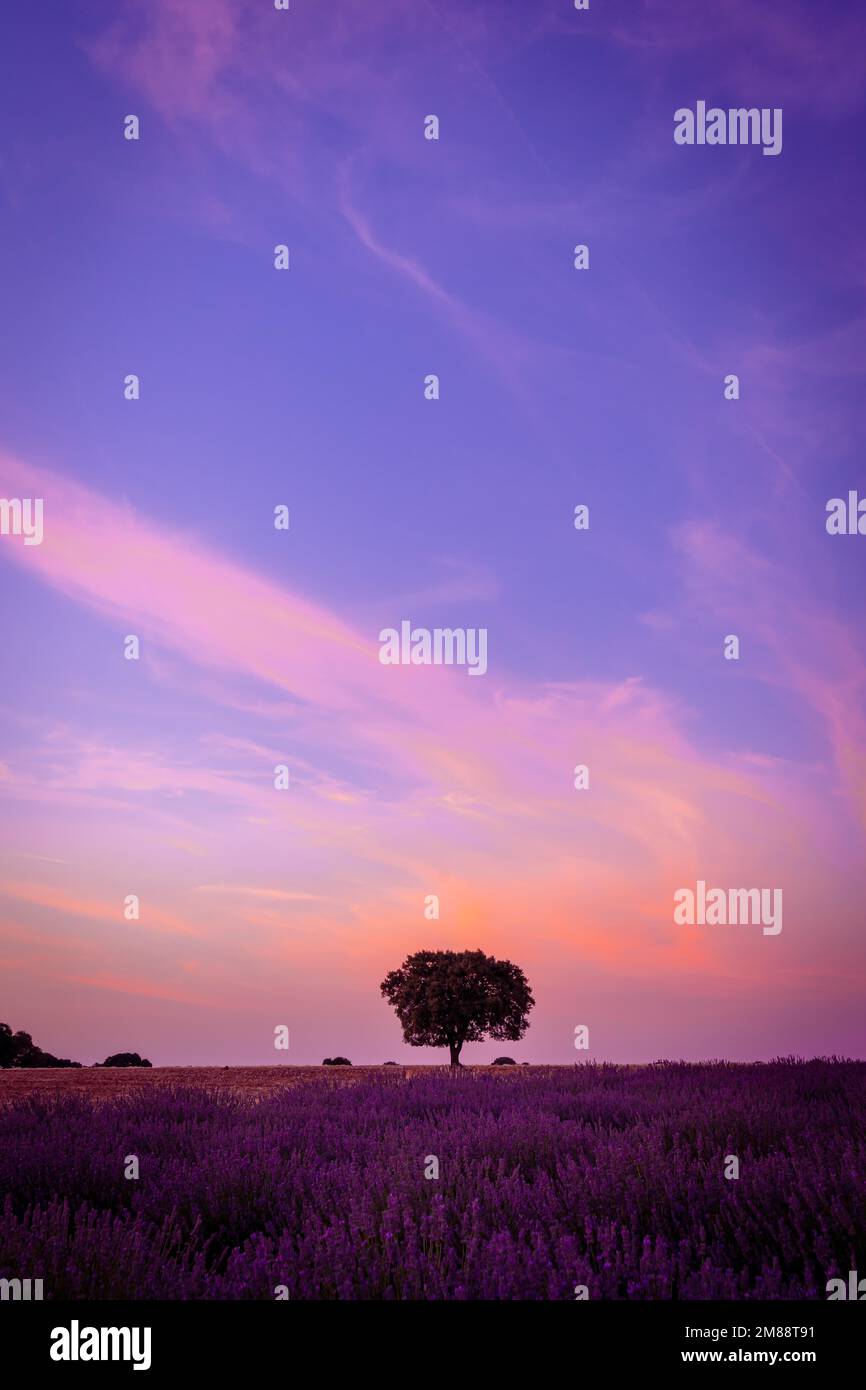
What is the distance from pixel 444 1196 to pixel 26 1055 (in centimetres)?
1988

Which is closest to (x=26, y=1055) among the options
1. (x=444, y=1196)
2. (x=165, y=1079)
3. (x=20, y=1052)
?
(x=20, y=1052)

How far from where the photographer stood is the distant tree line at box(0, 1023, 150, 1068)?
2127 cm

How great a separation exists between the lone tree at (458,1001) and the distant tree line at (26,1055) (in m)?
5.97

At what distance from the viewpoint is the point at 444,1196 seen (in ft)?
14.8

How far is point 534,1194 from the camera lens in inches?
173

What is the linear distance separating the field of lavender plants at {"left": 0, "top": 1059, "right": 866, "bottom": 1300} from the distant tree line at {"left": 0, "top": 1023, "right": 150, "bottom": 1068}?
14749 mm

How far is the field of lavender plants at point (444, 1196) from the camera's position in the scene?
325 centimetres
